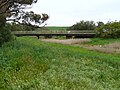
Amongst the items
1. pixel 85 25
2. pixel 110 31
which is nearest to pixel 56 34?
pixel 110 31

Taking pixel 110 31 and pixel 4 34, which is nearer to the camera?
pixel 4 34

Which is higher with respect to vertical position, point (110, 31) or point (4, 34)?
point (4, 34)

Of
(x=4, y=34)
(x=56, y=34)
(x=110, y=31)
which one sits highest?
(x=4, y=34)

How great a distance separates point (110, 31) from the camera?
65.6 metres

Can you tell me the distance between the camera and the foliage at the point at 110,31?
6519 centimetres

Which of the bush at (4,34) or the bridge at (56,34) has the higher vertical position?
the bush at (4,34)

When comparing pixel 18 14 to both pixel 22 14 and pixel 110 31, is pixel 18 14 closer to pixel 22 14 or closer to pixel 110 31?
pixel 22 14

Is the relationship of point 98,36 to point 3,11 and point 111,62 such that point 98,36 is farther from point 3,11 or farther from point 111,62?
point 111,62

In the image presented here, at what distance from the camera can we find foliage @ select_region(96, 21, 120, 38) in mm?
65188

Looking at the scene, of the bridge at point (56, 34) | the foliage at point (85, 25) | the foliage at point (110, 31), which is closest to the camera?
the foliage at point (110, 31)

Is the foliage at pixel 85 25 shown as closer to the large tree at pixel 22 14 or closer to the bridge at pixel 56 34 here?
the bridge at pixel 56 34

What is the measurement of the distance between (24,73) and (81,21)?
84279 millimetres

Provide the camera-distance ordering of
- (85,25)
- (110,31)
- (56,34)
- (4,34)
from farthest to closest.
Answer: (85,25)
(56,34)
(110,31)
(4,34)

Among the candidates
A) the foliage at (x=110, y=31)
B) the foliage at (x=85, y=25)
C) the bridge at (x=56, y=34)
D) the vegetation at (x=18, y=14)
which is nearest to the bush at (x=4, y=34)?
the vegetation at (x=18, y=14)
